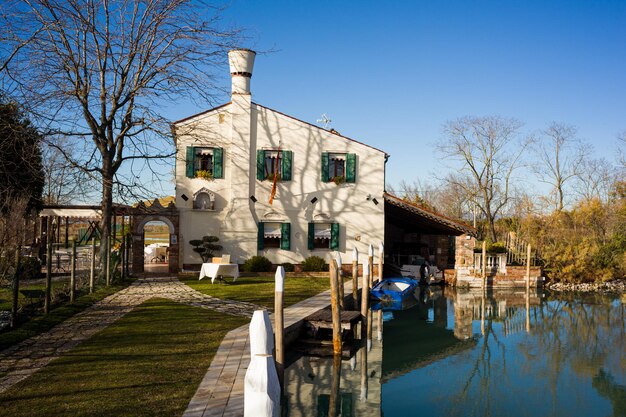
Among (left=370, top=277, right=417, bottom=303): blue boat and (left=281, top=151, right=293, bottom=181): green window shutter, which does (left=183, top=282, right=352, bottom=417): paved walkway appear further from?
(left=281, top=151, right=293, bottom=181): green window shutter

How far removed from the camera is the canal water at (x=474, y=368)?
860 centimetres

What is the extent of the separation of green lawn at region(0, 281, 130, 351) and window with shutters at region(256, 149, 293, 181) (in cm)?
814

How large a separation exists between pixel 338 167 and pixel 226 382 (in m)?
15.0

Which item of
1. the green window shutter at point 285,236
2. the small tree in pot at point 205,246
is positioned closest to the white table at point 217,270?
the small tree in pot at point 205,246

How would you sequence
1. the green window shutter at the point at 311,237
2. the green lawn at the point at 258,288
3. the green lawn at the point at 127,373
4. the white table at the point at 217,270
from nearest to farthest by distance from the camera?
the green lawn at the point at 127,373
the green lawn at the point at 258,288
the white table at the point at 217,270
the green window shutter at the point at 311,237

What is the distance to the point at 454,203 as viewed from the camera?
43969mm

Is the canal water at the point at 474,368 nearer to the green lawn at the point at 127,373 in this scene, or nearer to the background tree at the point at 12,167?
the green lawn at the point at 127,373

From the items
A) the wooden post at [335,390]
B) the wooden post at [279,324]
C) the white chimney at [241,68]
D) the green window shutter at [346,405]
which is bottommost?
the green window shutter at [346,405]

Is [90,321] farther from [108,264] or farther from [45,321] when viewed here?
[108,264]

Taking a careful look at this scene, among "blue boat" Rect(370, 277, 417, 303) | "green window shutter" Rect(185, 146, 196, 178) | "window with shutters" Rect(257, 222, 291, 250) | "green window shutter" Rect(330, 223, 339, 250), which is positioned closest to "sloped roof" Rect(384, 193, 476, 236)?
"green window shutter" Rect(330, 223, 339, 250)

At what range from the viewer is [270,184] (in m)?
20.4

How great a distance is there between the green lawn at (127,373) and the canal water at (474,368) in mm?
1731

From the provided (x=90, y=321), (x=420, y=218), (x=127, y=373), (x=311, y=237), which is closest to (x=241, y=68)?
(x=311, y=237)

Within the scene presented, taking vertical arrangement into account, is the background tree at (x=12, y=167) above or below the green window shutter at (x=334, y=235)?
above
